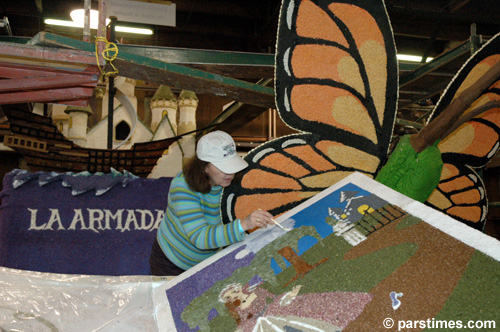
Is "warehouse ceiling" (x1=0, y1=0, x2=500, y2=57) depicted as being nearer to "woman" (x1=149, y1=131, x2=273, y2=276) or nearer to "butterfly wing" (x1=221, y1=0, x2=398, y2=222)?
"butterfly wing" (x1=221, y1=0, x2=398, y2=222)

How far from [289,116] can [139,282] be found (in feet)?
2.79

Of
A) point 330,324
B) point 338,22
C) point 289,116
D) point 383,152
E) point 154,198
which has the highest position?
point 338,22

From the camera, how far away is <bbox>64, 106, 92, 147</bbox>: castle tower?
574cm

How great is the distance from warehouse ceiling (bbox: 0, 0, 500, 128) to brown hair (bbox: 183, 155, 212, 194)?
147 inches

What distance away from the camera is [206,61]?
2.46 meters

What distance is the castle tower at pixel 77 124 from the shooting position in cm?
574

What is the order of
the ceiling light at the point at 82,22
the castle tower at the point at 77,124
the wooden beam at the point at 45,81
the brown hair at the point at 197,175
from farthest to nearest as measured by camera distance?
the castle tower at the point at 77,124 → the ceiling light at the point at 82,22 → the wooden beam at the point at 45,81 → the brown hair at the point at 197,175

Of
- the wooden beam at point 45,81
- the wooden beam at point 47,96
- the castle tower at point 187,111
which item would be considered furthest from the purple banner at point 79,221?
the castle tower at point 187,111

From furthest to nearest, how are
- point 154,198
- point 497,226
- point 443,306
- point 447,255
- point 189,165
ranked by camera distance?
point 497,226 < point 154,198 < point 189,165 < point 447,255 < point 443,306

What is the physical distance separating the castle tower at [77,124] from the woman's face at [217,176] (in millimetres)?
4525

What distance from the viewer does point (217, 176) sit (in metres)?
1.62

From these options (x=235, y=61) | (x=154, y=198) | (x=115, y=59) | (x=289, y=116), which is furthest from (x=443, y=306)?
(x=154, y=198)

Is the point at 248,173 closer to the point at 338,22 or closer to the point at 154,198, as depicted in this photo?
the point at 338,22

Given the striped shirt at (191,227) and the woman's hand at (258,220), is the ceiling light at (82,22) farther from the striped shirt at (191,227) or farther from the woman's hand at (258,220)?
the woman's hand at (258,220)
